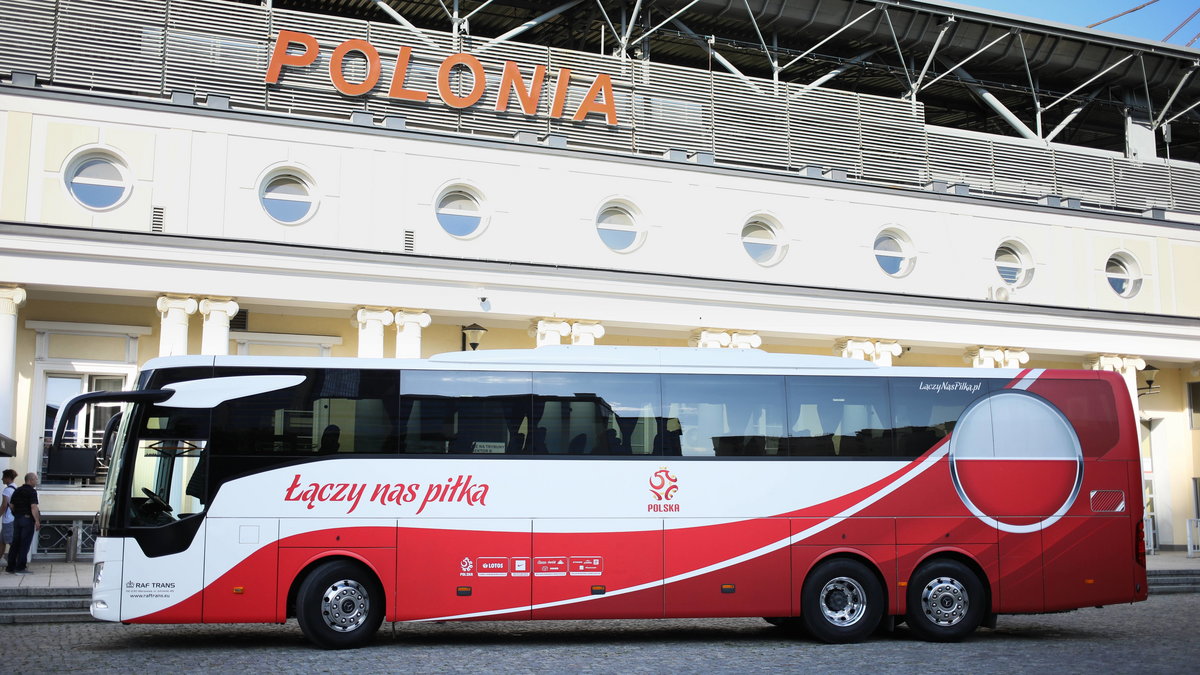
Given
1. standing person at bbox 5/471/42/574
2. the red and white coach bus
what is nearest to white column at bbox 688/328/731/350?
the red and white coach bus

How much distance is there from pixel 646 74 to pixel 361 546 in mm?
16934

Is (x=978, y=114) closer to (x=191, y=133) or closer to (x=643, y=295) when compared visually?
(x=643, y=295)

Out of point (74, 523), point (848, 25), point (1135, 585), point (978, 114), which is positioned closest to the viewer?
point (1135, 585)

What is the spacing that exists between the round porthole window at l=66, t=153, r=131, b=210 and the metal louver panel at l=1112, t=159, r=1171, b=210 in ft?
84.5

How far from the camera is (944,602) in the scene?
47.2 feet

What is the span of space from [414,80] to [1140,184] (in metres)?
20.9

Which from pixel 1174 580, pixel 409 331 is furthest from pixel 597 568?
pixel 1174 580

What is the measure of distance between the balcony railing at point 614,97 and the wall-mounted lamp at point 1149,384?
442cm

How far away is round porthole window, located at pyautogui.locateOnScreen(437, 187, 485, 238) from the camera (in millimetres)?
23766

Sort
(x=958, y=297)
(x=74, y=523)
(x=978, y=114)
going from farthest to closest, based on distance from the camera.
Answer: (x=978, y=114) → (x=958, y=297) → (x=74, y=523)

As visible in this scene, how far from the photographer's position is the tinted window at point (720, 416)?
1400 cm

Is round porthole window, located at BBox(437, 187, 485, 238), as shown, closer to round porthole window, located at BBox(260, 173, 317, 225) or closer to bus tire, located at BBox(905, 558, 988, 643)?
round porthole window, located at BBox(260, 173, 317, 225)

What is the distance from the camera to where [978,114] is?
38562 millimetres

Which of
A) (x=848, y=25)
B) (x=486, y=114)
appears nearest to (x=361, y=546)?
(x=486, y=114)
